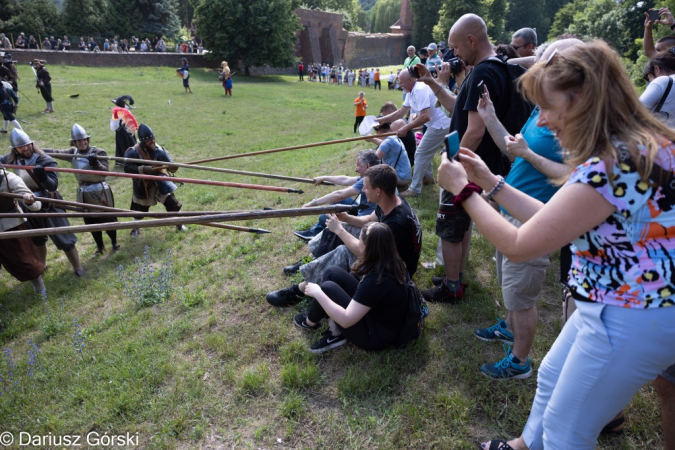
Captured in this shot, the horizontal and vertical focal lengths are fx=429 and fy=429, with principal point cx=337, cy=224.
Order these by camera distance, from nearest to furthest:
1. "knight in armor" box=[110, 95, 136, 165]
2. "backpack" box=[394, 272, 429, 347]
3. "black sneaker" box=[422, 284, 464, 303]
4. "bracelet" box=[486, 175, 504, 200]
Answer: "bracelet" box=[486, 175, 504, 200], "backpack" box=[394, 272, 429, 347], "black sneaker" box=[422, 284, 464, 303], "knight in armor" box=[110, 95, 136, 165]

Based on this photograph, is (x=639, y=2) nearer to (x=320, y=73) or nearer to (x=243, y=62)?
(x=320, y=73)

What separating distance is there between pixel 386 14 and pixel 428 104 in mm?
75675

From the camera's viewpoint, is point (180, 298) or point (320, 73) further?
point (320, 73)

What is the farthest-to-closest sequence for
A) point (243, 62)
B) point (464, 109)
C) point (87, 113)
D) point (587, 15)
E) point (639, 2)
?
point (587, 15) < point (243, 62) < point (639, 2) < point (87, 113) < point (464, 109)

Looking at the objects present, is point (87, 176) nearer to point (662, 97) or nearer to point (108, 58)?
point (662, 97)

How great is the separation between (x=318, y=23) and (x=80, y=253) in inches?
1827

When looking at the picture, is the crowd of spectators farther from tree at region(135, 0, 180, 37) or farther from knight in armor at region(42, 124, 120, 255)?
knight in armor at region(42, 124, 120, 255)

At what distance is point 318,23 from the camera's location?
47.3 metres

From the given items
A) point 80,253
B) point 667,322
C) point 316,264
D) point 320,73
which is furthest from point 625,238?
point 320,73

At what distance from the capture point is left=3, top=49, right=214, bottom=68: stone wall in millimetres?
26922

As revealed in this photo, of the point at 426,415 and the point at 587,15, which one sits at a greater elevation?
the point at 587,15

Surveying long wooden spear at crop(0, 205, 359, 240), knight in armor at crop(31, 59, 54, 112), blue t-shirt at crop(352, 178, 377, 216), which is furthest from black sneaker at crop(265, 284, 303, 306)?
knight in armor at crop(31, 59, 54, 112)

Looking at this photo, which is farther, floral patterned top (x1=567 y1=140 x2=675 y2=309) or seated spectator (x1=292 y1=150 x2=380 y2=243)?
seated spectator (x1=292 y1=150 x2=380 y2=243)

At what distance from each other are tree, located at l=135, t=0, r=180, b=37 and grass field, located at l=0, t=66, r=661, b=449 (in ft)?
129
